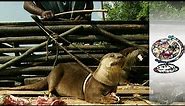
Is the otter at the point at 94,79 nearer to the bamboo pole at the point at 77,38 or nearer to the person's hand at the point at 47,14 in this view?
the bamboo pole at the point at 77,38

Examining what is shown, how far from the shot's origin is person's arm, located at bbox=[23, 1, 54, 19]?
227 inches

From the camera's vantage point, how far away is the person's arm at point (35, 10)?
19.0ft

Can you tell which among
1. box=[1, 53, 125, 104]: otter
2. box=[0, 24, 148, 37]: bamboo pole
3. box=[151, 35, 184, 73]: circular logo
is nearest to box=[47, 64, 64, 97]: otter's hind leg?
box=[1, 53, 125, 104]: otter

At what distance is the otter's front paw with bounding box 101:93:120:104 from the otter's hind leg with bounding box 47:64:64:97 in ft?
2.28

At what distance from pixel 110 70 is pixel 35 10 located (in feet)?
4.29

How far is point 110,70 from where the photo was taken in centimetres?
516

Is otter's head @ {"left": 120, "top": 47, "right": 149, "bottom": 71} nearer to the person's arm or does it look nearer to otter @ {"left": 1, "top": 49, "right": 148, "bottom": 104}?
otter @ {"left": 1, "top": 49, "right": 148, "bottom": 104}

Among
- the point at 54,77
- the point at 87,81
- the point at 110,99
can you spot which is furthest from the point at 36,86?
the point at 110,99

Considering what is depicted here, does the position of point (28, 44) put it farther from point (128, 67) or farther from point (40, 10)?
point (128, 67)

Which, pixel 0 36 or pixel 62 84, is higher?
pixel 0 36

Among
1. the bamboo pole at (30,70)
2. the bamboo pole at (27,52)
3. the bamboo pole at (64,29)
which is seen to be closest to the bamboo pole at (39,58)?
the bamboo pole at (27,52)

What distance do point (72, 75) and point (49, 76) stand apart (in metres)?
0.27

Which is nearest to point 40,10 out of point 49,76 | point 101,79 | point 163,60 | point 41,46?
point 41,46

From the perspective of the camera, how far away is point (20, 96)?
18.1 feet
